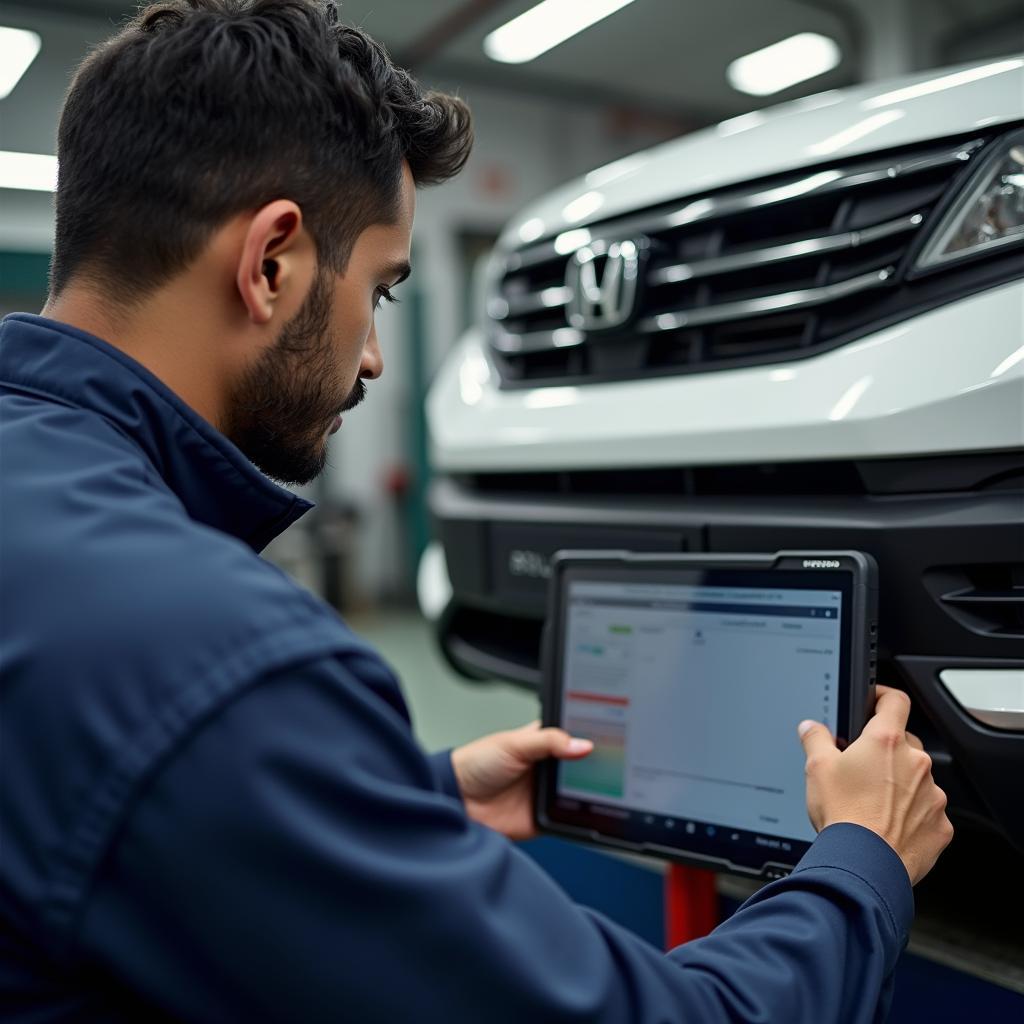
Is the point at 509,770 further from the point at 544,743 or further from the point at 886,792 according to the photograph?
the point at 886,792

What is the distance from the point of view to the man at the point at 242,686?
1.93 feet

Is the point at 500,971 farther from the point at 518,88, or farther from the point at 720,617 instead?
the point at 518,88

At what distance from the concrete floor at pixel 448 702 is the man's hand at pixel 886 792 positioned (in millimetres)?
1400

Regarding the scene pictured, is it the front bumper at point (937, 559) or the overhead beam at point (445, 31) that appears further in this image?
the overhead beam at point (445, 31)

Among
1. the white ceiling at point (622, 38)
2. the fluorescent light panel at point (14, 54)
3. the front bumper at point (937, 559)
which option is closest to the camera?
the front bumper at point (937, 559)

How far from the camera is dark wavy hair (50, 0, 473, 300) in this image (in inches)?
33.8

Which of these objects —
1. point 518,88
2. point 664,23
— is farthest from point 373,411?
point 664,23

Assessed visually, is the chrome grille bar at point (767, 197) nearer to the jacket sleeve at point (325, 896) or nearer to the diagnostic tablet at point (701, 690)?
the diagnostic tablet at point (701, 690)

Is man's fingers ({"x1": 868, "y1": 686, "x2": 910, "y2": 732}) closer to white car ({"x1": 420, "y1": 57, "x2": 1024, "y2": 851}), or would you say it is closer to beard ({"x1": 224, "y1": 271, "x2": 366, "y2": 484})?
Answer: white car ({"x1": 420, "y1": 57, "x2": 1024, "y2": 851})

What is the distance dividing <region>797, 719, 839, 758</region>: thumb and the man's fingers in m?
0.04

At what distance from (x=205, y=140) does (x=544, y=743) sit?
0.79 m

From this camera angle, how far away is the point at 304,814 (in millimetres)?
602

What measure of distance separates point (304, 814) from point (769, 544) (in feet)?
2.77

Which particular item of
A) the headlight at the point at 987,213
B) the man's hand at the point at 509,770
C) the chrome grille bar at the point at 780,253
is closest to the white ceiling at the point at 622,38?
the chrome grille bar at the point at 780,253
